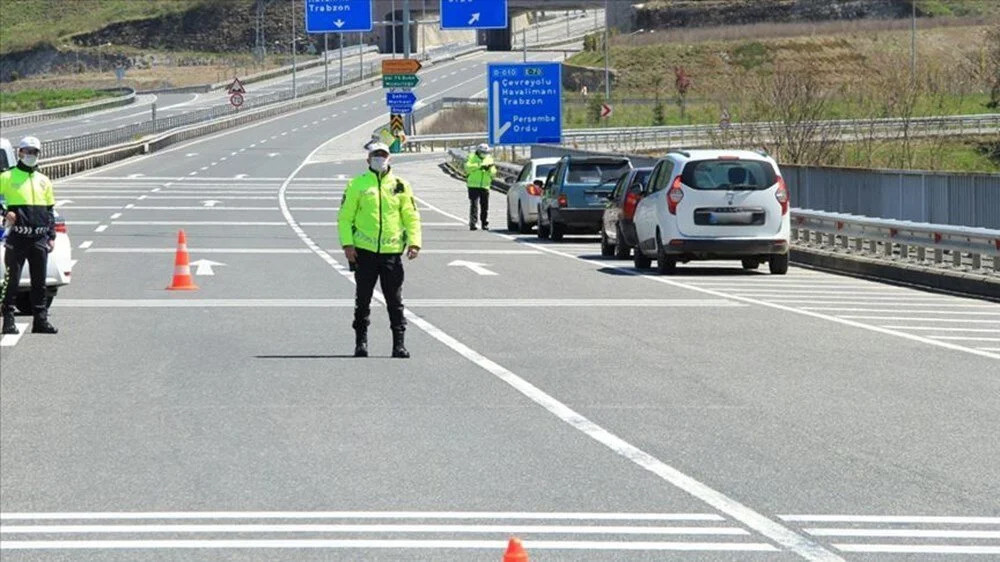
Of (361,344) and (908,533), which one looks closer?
(908,533)

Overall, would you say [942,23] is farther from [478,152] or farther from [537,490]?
[537,490]

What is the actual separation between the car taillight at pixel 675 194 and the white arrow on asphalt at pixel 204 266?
6202 mm

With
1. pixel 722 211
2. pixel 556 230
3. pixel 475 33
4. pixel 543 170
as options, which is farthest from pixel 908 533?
pixel 475 33

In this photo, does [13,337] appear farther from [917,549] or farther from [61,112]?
[61,112]

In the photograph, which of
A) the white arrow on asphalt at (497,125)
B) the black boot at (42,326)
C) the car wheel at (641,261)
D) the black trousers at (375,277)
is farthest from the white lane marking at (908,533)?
the white arrow on asphalt at (497,125)

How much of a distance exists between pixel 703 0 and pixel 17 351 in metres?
153

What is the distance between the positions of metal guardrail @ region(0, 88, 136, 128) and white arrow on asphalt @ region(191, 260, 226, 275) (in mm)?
90619

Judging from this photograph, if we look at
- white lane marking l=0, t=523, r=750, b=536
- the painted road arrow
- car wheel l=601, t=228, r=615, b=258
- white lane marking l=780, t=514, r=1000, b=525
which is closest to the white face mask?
white lane marking l=780, t=514, r=1000, b=525

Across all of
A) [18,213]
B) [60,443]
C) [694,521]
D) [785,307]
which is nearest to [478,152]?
[785,307]

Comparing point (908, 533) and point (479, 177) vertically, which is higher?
point (479, 177)

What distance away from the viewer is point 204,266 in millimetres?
27938

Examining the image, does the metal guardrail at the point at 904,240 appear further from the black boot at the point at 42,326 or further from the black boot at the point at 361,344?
the black boot at the point at 42,326

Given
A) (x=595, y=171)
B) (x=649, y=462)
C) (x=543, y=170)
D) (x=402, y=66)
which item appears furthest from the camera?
A: (x=402, y=66)

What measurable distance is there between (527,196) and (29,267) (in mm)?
21256
